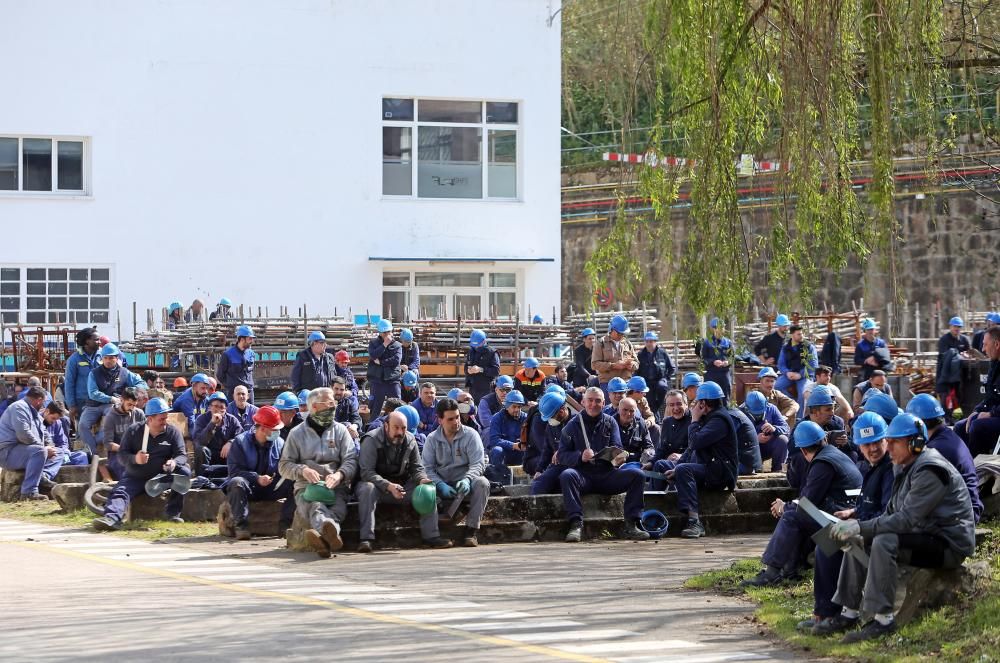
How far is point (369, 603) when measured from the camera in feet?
38.6

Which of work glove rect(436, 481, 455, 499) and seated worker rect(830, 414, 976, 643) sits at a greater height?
seated worker rect(830, 414, 976, 643)

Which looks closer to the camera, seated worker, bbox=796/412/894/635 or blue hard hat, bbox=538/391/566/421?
seated worker, bbox=796/412/894/635

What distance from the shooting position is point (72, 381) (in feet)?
72.0

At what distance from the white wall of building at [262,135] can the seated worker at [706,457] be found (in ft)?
54.3

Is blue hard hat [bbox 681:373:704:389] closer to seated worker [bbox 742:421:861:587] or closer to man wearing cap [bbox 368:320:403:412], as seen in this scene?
man wearing cap [bbox 368:320:403:412]

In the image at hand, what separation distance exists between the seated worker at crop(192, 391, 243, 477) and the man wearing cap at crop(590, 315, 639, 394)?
5822 millimetres

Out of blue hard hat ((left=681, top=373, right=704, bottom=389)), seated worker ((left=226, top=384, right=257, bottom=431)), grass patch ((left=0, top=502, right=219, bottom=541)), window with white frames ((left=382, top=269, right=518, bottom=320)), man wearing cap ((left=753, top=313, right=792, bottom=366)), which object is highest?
window with white frames ((left=382, top=269, right=518, bottom=320))

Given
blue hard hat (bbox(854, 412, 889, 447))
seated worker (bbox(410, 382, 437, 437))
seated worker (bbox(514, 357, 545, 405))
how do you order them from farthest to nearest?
seated worker (bbox(514, 357, 545, 405)), seated worker (bbox(410, 382, 437, 437)), blue hard hat (bbox(854, 412, 889, 447))

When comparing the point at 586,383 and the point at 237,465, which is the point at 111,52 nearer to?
the point at 586,383

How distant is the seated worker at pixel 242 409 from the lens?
62.4 ft

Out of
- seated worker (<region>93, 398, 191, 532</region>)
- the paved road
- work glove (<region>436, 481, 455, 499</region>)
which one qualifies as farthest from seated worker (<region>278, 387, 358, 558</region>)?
seated worker (<region>93, 398, 191, 532</region>)

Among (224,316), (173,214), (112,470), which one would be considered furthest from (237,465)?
(173,214)

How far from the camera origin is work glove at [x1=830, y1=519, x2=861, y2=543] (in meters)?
10.4

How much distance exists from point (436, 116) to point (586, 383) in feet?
36.3
